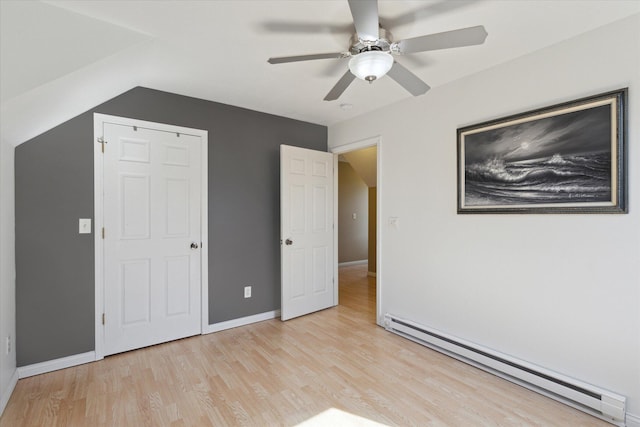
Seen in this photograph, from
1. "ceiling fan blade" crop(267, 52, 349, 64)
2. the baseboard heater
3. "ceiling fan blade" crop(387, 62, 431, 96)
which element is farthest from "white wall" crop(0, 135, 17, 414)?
the baseboard heater

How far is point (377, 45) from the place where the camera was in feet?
5.43

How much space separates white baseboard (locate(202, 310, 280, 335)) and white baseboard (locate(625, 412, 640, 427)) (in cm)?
295

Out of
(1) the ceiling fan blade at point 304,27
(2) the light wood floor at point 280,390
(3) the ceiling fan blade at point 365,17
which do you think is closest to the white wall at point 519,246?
(2) the light wood floor at point 280,390

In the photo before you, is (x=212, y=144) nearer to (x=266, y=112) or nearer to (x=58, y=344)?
(x=266, y=112)

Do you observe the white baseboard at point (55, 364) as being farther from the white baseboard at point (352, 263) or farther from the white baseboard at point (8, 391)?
the white baseboard at point (352, 263)

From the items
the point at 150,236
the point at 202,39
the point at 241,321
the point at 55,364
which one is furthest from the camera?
the point at 241,321

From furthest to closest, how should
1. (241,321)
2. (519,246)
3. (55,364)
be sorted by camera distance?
1. (241,321)
2. (55,364)
3. (519,246)

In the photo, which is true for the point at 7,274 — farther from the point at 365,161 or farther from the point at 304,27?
the point at 365,161

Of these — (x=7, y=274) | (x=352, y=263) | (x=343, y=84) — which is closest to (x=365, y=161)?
(x=352, y=263)

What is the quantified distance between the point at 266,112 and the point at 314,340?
2.53m

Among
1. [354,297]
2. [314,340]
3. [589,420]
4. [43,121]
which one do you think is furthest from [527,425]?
[43,121]

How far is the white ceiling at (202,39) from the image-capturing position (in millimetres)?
1542

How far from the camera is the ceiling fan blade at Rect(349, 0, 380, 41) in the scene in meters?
1.33

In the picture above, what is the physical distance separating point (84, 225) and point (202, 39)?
5.82 ft
